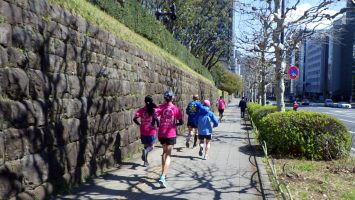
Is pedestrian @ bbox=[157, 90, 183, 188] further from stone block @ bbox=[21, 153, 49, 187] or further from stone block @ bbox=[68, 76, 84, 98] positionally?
stone block @ bbox=[21, 153, 49, 187]

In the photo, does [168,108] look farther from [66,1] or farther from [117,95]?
[66,1]

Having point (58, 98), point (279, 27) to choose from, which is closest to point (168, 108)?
point (58, 98)

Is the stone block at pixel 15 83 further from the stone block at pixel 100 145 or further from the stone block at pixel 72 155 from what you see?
the stone block at pixel 100 145

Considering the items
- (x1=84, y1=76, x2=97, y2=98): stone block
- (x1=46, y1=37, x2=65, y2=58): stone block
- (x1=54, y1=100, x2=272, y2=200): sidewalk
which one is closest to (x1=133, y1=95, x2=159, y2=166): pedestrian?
(x1=54, y1=100, x2=272, y2=200): sidewalk

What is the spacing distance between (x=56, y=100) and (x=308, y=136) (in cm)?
702

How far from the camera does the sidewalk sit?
20.4ft

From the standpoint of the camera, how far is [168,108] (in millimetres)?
7254

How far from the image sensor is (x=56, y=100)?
228 inches

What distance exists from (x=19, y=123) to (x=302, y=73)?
14381 cm

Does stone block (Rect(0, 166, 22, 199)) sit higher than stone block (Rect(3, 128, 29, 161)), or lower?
lower

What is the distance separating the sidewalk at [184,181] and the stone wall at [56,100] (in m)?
0.40

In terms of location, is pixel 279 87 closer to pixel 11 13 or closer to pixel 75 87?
pixel 75 87

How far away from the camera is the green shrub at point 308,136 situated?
9828 mm

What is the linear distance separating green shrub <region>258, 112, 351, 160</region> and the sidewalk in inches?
37.2
